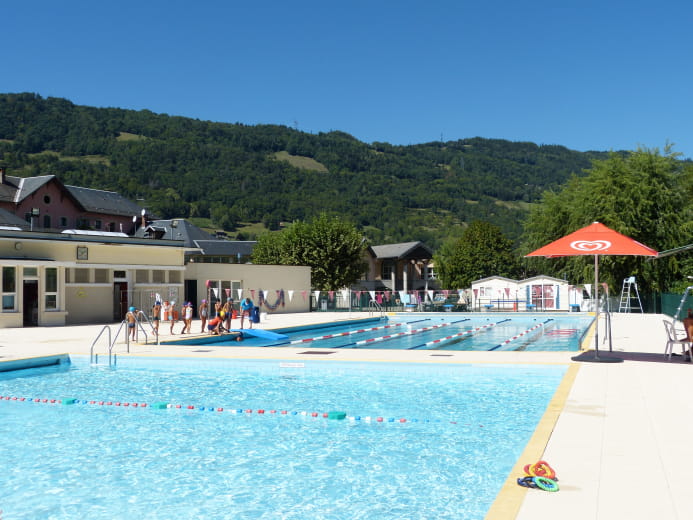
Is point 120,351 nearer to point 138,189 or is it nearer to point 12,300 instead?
point 12,300

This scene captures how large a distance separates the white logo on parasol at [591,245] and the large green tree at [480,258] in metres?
50.1

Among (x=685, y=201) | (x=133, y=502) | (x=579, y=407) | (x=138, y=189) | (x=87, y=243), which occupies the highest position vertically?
(x=138, y=189)

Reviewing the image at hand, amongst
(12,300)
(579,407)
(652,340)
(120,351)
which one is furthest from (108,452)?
(12,300)

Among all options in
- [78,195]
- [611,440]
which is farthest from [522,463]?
[78,195]

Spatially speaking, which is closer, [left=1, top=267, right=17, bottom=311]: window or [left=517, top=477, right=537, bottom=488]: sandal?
[left=517, top=477, right=537, bottom=488]: sandal

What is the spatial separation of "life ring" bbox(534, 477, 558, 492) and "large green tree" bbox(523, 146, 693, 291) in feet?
107

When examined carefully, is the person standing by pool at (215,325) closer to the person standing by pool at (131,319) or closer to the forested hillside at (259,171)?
the person standing by pool at (131,319)

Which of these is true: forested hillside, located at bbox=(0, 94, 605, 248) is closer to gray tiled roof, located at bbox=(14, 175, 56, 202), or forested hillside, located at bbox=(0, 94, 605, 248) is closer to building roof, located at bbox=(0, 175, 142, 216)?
building roof, located at bbox=(0, 175, 142, 216)

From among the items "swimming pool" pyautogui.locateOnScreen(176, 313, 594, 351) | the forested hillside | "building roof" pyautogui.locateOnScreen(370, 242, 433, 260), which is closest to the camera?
"swimming pool" pyautogui.locateOnScreen(176, 313, 594, 351)

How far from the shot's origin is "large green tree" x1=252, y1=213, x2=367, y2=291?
1886 inches

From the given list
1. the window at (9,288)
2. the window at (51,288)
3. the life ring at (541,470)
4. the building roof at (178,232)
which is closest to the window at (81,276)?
the window at (51,288)

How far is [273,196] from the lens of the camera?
424 ft

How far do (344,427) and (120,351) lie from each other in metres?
8.67

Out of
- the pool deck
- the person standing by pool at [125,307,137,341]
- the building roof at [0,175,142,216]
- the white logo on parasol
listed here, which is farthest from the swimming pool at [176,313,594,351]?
the building roof at [0,175,142,216]
